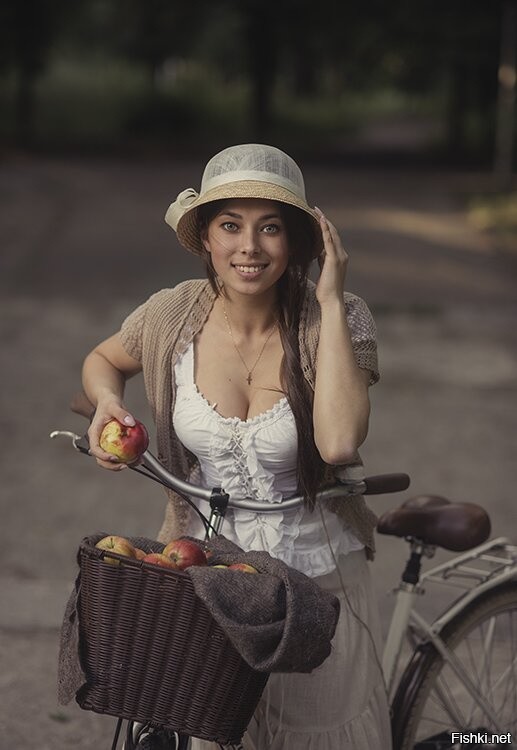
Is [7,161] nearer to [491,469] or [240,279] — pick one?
[491,469]

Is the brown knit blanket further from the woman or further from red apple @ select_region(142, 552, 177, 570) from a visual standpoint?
the woman

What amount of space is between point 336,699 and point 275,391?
0.75 m

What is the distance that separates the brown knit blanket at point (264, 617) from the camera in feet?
7.71

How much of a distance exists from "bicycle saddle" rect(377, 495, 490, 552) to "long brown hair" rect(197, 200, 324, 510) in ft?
1.53

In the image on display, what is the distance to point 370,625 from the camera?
320 centimetres

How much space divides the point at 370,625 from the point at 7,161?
85.0 feet

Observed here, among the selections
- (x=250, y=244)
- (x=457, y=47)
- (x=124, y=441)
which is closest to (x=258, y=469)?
(x=124, y=441)

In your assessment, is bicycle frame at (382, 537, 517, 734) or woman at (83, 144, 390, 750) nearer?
woman at (83, 144, 390, 750)

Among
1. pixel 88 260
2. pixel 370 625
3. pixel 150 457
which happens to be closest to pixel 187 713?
pixel 150 457

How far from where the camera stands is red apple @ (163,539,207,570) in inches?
98.1

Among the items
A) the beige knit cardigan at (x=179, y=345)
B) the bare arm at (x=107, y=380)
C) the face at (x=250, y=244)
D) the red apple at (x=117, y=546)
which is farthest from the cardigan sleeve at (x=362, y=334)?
the red apple at (x=117, y=546)

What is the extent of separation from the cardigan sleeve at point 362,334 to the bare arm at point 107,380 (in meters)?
0.57

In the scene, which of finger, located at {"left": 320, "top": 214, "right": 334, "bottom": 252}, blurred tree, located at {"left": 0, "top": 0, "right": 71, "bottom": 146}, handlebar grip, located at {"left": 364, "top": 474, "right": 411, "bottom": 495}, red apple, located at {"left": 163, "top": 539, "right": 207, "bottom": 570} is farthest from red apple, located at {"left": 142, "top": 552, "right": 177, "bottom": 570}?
blurred tree, located at {"left": 0, "top": 0, "right": 71, "bottom": 146}

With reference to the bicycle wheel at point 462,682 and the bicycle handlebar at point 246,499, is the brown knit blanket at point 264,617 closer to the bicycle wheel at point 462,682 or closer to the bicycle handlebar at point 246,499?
the bicycle handlebar at point 246,499
